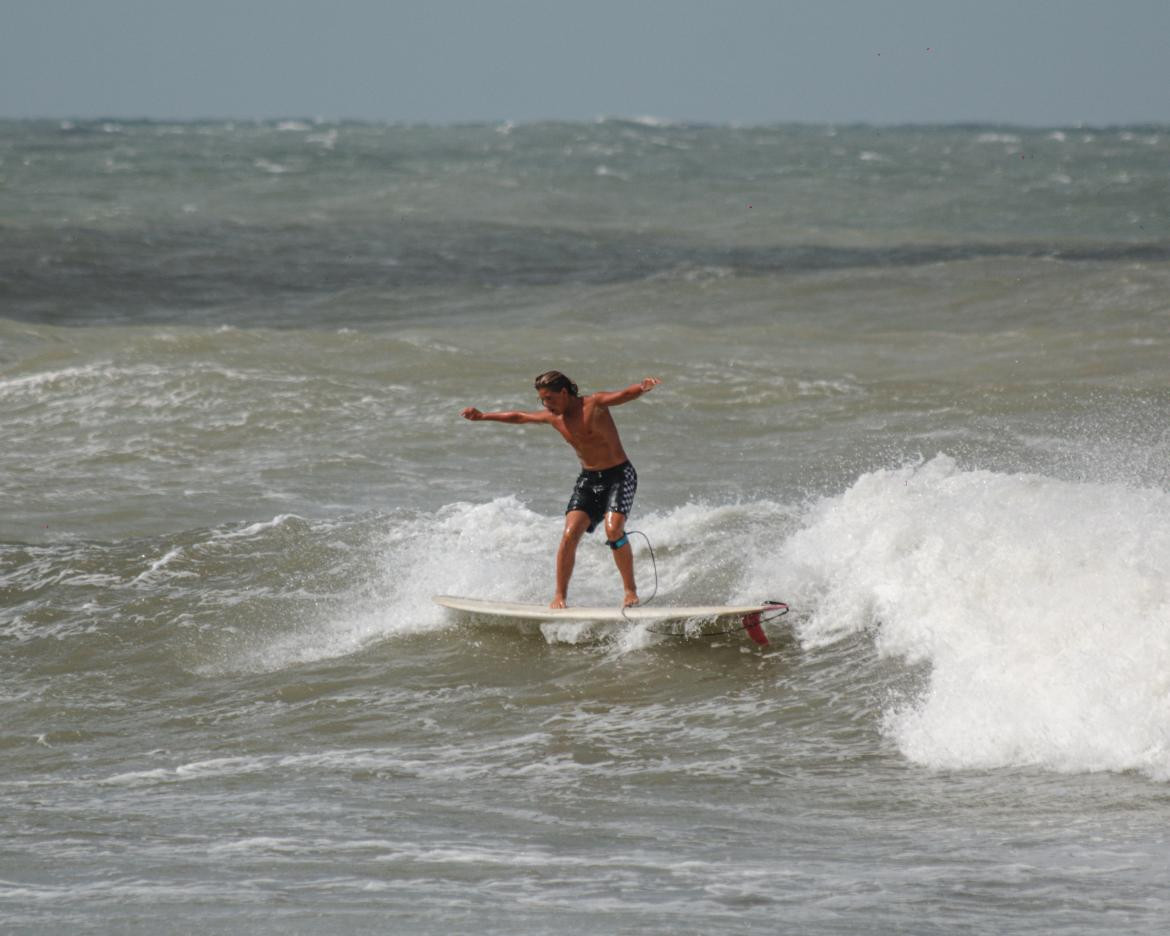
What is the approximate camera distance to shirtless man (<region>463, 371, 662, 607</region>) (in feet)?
29.4

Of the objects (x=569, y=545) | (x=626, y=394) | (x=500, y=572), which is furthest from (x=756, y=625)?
(x=500, y=572)

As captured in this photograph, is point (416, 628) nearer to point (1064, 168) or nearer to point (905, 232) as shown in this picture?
point (905, 232)

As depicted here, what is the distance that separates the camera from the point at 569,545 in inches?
358

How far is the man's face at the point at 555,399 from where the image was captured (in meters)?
8.70

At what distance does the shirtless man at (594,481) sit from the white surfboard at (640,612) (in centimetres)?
11

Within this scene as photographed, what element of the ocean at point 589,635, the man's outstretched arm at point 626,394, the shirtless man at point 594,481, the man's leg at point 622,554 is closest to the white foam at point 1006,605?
the ocean at point 589,635

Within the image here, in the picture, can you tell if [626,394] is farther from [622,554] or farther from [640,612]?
[640,612]

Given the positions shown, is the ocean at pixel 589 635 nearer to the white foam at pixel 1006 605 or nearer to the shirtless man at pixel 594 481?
the white foam at pixel 1006 605

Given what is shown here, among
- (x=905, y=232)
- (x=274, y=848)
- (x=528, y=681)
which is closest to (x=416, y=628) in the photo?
(x=528, y=681)

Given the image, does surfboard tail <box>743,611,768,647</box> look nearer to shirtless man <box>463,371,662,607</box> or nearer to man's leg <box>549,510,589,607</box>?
shirtless man <box>463,371,662,607</box>

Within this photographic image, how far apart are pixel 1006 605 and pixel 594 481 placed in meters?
2.38

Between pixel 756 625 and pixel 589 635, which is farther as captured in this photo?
pixel 589 635

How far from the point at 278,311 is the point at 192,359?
7073 mm

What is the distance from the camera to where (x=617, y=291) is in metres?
28.0
